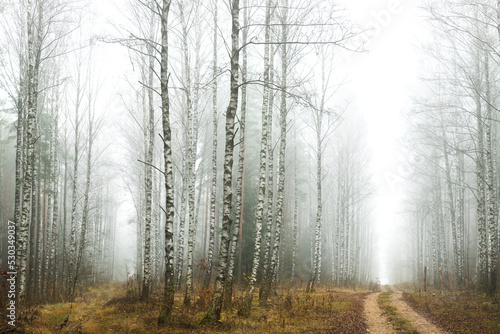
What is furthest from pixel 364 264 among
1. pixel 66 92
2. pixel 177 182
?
pixel 66 92

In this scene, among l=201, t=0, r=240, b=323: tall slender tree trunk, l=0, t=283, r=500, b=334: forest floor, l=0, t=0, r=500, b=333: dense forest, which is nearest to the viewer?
l=0, t=283, r=500, b=334: forest floor

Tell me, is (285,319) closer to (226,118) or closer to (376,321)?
(376,321)

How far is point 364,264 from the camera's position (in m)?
41.1

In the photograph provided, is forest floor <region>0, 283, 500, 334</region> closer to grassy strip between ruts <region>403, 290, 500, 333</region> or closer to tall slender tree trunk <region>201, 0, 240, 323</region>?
grassy strip between ruts <region>403, 290, 500, 333</region>

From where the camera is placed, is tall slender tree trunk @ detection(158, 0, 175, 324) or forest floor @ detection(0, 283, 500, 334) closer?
forest floor @ detection(0, 283, 500, 334)

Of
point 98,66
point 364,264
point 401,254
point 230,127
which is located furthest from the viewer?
point 401,254

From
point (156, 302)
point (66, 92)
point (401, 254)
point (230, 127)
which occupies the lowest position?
point (401, 254)

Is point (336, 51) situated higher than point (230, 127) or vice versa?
point (336, 51)

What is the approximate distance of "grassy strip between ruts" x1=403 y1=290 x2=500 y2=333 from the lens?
24.5 feet

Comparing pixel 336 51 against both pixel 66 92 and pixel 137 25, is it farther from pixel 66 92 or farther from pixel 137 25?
pixel 66 92

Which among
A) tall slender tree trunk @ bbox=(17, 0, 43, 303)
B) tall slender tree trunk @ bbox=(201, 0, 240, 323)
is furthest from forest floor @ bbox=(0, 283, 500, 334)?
tall slender tree trunk @ bbox=(17, 0, 43, 303)

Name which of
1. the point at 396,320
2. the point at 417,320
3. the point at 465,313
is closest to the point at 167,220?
the point at 396,320

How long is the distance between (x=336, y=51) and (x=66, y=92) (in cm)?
1407

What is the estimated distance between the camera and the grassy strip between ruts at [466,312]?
7.47 m
